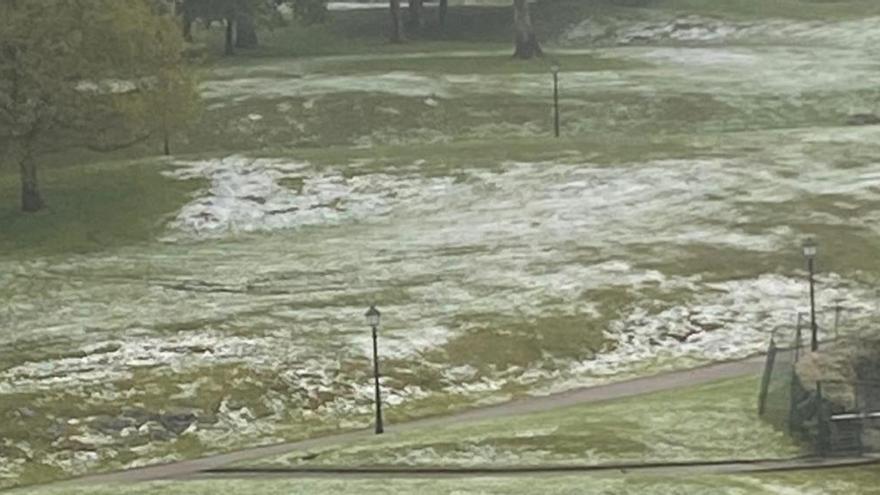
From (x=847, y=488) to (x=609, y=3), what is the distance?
4005 inches

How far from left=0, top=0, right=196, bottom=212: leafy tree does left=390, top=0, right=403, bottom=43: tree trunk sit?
44.1 meters

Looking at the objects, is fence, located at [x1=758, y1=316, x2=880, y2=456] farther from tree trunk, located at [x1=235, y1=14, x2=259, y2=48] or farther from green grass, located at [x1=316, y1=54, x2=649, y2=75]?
tree trunk, located at [x1=235, y1=14, x2=259, y2=48]

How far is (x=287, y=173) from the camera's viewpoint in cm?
7956

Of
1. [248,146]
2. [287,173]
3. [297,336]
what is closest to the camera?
[297,336]

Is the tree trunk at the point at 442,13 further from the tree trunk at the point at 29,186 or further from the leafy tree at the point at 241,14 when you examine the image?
the tree trunk at the point at 29,186

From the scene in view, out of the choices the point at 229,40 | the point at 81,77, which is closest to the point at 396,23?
the point at 229,40

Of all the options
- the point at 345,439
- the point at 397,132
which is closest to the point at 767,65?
the point at 397,132

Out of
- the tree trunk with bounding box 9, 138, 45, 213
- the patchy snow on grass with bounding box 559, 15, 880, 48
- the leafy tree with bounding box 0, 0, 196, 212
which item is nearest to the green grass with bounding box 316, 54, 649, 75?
the patchy snow on grass with bounding box 559, 15, 880, 48

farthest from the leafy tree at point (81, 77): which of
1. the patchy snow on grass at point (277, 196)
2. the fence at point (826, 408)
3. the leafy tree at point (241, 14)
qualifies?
the fence at point (826, 408)

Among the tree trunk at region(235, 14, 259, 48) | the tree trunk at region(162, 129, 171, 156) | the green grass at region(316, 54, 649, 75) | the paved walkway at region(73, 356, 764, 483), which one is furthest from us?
the tree trunk at region(235, 14, 259, 48)

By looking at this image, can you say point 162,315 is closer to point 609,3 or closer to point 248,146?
point 248,146

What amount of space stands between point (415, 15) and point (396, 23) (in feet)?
24.3

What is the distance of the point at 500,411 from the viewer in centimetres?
4928

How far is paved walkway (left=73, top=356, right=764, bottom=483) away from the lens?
43844 mm
